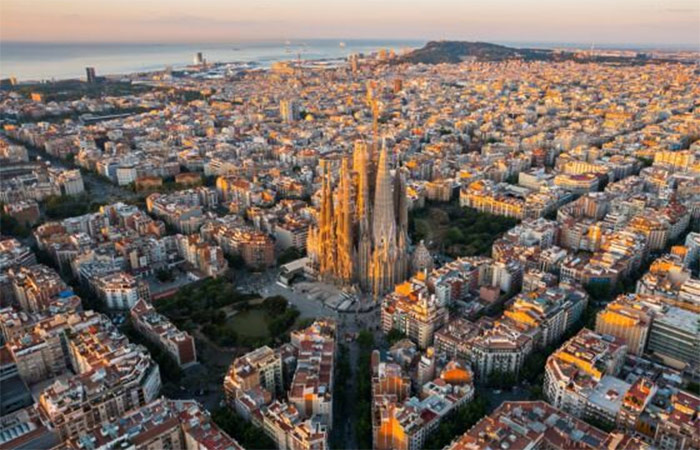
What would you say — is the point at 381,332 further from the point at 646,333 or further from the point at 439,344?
the point at 646,333

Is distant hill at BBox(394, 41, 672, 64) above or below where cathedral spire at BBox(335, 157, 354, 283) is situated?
above

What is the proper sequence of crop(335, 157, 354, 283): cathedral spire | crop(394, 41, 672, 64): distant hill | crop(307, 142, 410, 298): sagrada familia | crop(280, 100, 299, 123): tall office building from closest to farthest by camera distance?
crop(335, 157, 354, 283): cathedral spire, crop(307, 142, 410, 298): sagrada familia, crop(280, 100, 299, 123): tall office building, crop(394, 41, 672, 64): distant hill

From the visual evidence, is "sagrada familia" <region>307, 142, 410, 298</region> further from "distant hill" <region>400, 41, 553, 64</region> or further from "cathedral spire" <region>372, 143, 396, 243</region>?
"distant hill" <region>400, 41, 553, 64</region>

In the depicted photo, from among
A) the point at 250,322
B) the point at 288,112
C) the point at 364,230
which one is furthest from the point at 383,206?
the point at 288,112

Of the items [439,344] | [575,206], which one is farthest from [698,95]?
[439,344]

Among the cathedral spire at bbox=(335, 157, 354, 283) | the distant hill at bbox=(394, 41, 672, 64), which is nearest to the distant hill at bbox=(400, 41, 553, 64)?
the distant hill at bbox=(394, 41, 672, 64)

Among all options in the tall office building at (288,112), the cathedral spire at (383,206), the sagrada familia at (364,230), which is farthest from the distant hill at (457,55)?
the cathedral spire at (383,206)
